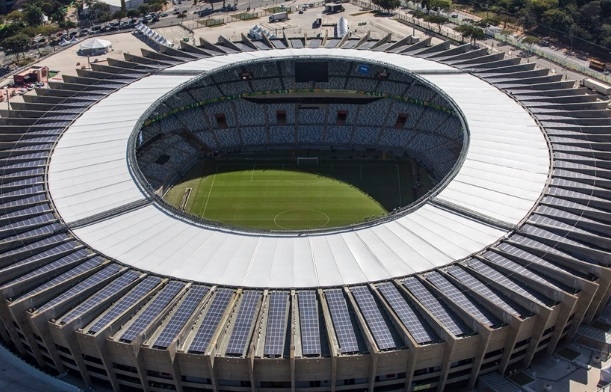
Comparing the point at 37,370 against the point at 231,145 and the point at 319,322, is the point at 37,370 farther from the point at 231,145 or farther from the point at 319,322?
the point at 231,145

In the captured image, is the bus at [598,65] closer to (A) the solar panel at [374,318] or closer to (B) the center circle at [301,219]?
(B) the center circle at [301,219]

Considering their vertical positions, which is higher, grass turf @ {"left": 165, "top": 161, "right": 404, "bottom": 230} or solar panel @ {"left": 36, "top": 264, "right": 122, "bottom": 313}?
solar panel @ {"left": 36, "top": 264, "right": 122, "bottom": 313}

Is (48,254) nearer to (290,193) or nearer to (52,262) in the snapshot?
(52,262)

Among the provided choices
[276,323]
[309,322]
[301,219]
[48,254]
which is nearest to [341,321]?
[309,322]

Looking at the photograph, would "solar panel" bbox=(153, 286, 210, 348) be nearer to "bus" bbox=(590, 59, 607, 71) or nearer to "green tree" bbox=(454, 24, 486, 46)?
"bus" bbox=(590, 59, 607, 71)

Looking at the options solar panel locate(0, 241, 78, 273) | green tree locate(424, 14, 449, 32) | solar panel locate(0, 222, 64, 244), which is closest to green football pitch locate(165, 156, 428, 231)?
solar panel locate(0, 222, 64, 244)

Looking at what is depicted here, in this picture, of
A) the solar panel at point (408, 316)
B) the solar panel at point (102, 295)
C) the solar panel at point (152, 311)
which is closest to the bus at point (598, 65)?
the solar panel at point (408, 316)
